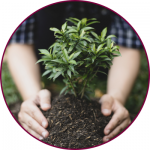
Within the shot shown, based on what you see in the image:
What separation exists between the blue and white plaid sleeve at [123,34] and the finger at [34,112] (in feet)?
4.09

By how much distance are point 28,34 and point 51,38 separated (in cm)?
29

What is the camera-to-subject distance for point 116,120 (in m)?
→ 1.58

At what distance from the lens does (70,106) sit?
1.52 m

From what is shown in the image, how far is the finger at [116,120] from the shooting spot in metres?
1.51

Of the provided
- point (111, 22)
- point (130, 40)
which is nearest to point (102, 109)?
point (130, 40)

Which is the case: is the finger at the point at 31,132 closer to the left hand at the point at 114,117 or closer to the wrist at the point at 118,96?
the left hand at the point at 114,117

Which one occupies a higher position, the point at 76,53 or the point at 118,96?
the point at 76,53

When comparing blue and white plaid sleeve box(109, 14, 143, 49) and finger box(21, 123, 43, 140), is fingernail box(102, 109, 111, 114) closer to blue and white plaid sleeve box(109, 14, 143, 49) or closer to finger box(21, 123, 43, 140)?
finger box(21, 123, 43, 140)

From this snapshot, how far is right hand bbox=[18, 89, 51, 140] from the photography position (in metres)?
1.54

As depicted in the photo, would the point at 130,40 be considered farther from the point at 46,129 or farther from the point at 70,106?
the point at 46,129

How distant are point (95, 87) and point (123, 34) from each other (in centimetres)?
77

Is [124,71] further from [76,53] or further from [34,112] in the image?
[34,112]

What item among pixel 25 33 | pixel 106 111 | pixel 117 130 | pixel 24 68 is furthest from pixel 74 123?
pixel 25 33

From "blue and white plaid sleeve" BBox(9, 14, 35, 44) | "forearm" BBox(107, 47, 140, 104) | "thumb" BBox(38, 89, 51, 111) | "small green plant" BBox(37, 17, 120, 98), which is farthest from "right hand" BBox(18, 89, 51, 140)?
"forearm" BBox(107, 47, 140, 104)
